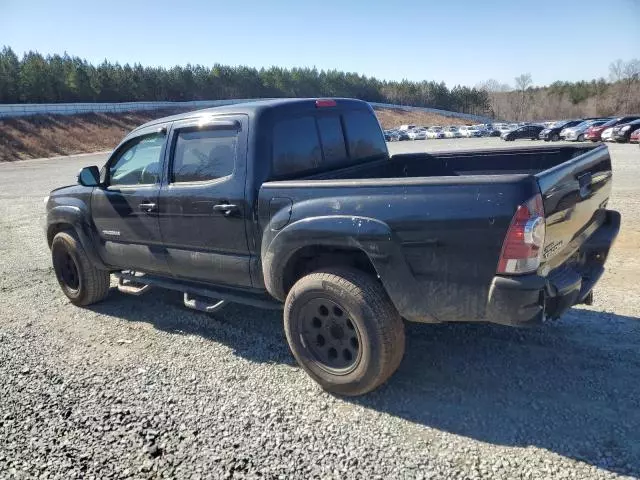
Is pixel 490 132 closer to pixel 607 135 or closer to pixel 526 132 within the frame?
pixel 526 132

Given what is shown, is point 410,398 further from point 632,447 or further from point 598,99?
point 598,99

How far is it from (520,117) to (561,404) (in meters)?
102

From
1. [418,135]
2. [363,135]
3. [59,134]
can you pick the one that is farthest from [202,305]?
[418,135]

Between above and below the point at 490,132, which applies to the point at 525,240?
above

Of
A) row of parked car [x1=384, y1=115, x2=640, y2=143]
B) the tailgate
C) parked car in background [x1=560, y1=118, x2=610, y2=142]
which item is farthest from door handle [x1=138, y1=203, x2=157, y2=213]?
parked car in background [x1=560, y1=118, x2=610, y2=142]

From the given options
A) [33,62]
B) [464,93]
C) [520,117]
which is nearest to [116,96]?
[33,62]

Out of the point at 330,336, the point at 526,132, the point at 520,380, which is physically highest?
the point at 330,336

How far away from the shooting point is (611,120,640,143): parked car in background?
2702 cm

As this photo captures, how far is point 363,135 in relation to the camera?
15.4ft

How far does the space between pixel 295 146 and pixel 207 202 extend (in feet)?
2.69

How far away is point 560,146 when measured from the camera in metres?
4.26

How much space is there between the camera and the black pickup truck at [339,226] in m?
2.85

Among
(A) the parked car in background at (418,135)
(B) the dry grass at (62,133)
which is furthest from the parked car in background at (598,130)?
(B) the dry grass at (62,133)

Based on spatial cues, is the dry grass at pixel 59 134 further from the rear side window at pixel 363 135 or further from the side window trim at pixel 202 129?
the rear side window at pixel 363 135
